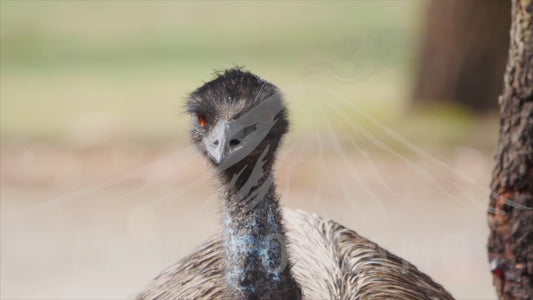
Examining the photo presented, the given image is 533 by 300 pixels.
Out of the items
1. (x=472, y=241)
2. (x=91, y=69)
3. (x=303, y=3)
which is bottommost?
(x=472, y=241)

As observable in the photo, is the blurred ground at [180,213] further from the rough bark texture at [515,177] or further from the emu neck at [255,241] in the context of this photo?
the emu neck at [255,241]

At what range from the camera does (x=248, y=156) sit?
2793 millimetres

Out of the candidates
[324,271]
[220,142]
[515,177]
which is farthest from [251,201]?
[515,177]

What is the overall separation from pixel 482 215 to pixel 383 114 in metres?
1.77

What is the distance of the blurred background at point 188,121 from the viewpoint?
193 inches

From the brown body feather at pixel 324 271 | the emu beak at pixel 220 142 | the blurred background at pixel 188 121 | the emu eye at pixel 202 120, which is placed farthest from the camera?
the blurred background at pixel 188 121

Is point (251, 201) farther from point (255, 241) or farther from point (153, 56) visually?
point (153, 56)

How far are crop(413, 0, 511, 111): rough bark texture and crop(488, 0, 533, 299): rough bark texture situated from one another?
4248 mm

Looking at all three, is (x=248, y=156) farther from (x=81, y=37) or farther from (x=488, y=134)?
(x=81, y=37)

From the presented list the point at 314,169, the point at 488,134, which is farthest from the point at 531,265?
the point at 488,134

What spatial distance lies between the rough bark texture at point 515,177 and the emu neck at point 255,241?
0.77 metres

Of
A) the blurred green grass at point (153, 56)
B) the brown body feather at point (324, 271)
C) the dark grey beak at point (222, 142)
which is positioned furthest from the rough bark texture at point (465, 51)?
the dark grey beak at point (222, 142)

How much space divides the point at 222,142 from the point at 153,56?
745 cm

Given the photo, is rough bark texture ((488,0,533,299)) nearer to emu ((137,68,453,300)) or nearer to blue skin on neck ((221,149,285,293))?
emu ((137,68,453,300))
